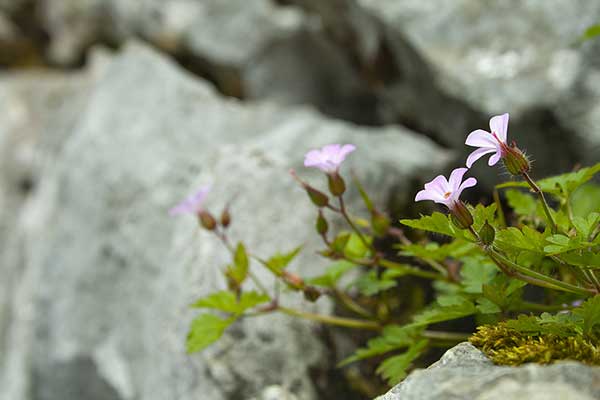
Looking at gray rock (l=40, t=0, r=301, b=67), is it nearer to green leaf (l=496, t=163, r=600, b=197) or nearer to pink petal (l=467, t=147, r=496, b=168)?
green leaf (l=496, t=163, r=600, b=197)

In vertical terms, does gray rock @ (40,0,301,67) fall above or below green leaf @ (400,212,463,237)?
below

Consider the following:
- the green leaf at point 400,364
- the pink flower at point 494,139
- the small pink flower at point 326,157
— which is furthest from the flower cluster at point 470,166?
the green leaf at point 400,364

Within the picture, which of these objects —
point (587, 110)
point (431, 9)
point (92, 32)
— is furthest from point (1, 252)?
point (587, 110)

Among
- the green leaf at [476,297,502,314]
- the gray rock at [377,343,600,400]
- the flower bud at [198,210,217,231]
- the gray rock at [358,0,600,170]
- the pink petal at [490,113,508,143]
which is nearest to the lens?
the gray rock at [377,343,600,400]

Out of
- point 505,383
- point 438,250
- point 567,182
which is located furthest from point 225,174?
point 505,383

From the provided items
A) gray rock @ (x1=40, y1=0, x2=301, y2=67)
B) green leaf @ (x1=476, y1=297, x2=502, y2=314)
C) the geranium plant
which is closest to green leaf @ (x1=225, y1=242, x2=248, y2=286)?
the geranium plant

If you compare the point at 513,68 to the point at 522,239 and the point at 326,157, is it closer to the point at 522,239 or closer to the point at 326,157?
the point at 326,157

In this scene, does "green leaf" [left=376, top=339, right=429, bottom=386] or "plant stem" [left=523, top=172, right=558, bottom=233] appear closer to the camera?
"plant stem" [left=523, top=172, right=558, bottom=233]
